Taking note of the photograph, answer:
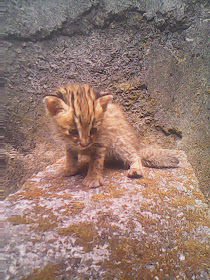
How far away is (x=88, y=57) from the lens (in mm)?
1472

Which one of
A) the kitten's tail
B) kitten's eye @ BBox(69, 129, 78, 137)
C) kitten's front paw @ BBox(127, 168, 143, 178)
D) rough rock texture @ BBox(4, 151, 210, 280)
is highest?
kitten's eye @ BBox(69, 129, 78, 137)

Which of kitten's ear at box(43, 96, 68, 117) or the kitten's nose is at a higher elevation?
kitten's ear at box(43, 96, 68, 117)

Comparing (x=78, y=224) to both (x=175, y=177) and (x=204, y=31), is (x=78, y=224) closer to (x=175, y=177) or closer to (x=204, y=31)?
(x=175, y=177)

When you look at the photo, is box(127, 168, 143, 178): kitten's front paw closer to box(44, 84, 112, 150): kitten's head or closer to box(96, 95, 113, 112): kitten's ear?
box(44, 84, 112, 150): kitten's head

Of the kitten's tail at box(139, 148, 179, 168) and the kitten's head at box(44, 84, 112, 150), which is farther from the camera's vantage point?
the kitten's tail at box(139, 148, 179, 168)

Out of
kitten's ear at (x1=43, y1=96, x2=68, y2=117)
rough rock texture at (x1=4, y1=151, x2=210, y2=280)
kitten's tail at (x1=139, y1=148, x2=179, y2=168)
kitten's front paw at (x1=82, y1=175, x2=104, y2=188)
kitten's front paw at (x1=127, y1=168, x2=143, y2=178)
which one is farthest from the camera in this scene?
kitten's tail at (x1=139, y1=148, x2=179, y2=168)

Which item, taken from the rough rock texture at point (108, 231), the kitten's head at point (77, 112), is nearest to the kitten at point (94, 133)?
the kitten's head at point (77, 112)

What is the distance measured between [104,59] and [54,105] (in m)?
0.49

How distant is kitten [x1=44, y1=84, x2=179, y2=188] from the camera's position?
1320 millimetres

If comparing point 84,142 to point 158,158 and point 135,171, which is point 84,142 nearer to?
point 135,171

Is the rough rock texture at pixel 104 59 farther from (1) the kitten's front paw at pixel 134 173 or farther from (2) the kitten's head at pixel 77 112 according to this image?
(1) the kitten's front paw at pixel 134 173

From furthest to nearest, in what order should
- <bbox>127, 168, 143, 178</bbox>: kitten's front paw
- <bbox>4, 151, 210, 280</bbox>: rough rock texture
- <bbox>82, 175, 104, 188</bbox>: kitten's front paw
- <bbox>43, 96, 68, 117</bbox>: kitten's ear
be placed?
1. <bbox>127, 168, 143, 178</bbox>: kitten's front paw
2. <bbox>82, 175, 104, 188</bbox>: kitten's front paw
3. <bbox>43, 96, 68, 117</bbox>: kitten's ear
4. <bbox>4, 151, 210, 280</bbox>: rough rock texture

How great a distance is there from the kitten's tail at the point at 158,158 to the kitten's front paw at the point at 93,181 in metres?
0.48

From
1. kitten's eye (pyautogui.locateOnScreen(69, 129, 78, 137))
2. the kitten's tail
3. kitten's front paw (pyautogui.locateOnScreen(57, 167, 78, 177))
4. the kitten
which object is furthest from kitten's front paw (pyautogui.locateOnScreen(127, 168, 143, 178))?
kitten's eye (pyautogui.locateOnScreen(69, 129, 78, 137))
